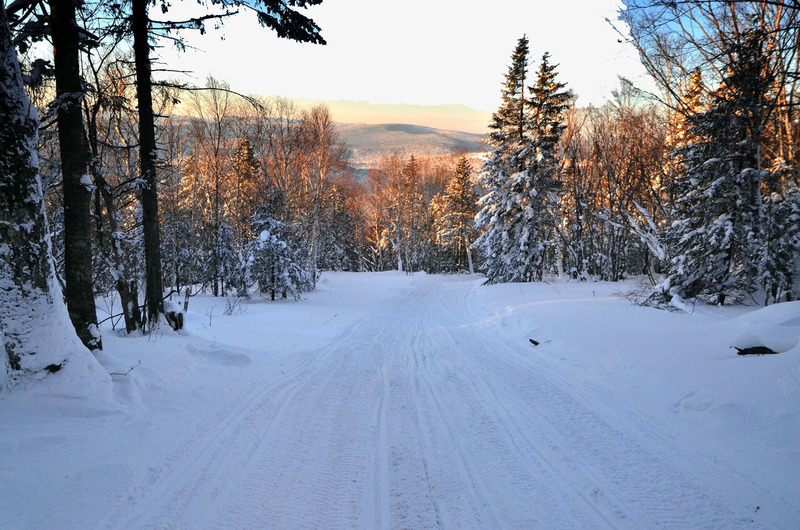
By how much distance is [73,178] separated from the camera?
15.3ft

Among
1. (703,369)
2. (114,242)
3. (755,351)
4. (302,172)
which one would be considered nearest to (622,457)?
(703,369)

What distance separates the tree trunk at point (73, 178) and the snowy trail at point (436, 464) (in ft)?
7.65

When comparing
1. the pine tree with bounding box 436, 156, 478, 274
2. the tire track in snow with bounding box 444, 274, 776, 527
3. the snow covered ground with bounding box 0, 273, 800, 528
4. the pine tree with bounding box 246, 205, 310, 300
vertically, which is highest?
the pine tree with bounding box 436, 156, 478, 274

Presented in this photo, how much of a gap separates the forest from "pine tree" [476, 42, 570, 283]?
11 cm

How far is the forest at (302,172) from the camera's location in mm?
4633

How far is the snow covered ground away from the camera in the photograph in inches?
106

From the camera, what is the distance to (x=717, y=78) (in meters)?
9.56

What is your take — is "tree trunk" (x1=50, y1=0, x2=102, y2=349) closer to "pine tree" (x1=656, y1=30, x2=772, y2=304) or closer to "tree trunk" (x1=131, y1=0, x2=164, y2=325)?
"tree trunk" (x1=131, y1=0, x2=164, y2=325)

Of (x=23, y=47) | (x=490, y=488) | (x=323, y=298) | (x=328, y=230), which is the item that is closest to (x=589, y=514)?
(x=490, y=488)

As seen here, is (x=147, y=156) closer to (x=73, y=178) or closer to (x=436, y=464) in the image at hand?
(x=73, y=178)

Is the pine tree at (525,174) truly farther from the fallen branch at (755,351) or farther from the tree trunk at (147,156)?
the tree trunk at (147,156)

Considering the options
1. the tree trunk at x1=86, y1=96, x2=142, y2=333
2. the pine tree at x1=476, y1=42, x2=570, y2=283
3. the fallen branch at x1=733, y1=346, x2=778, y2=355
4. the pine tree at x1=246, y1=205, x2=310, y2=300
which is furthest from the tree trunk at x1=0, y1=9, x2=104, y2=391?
the pine tree at x1=476, y1=42, x2=570, y2=283

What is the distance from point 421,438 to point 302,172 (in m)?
20.8

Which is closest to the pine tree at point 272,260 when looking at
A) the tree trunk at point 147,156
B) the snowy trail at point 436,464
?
the tree trunk at point 147,156
